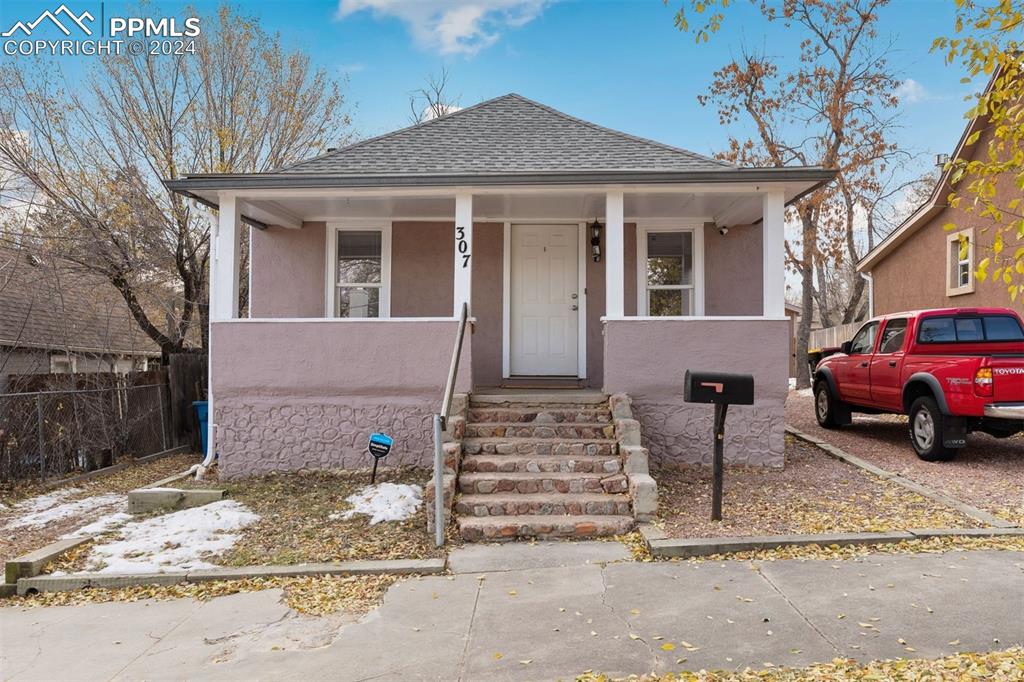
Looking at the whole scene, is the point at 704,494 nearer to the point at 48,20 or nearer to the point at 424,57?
the point at 48,20

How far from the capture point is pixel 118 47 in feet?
40.5

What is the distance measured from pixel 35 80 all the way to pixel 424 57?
1025 cm

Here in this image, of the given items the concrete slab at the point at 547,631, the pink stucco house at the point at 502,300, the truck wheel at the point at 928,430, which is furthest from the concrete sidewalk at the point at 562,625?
the truck wheel at the point at 928,430

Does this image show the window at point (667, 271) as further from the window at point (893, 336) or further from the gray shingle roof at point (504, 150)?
the window at point (893, 336)

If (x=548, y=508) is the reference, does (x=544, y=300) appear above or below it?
above

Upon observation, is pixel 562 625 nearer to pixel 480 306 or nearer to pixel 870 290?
pixel 480 306

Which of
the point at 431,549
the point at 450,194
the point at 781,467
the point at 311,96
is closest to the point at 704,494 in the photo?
the point at 781,467

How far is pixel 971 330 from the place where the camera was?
8289 millimetres

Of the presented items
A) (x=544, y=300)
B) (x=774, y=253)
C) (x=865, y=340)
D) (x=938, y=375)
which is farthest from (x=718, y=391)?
(x=865, y=340)

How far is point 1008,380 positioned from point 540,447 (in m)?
5.25

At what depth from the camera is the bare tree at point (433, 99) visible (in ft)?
68.2

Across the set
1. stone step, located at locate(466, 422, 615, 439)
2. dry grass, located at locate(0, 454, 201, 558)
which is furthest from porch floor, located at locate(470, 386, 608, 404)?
dry grass, located at locate(0, 454, 201, 558)

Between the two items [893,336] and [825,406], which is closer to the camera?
[893,336]

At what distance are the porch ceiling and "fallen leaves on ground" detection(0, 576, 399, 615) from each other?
4.69 m
